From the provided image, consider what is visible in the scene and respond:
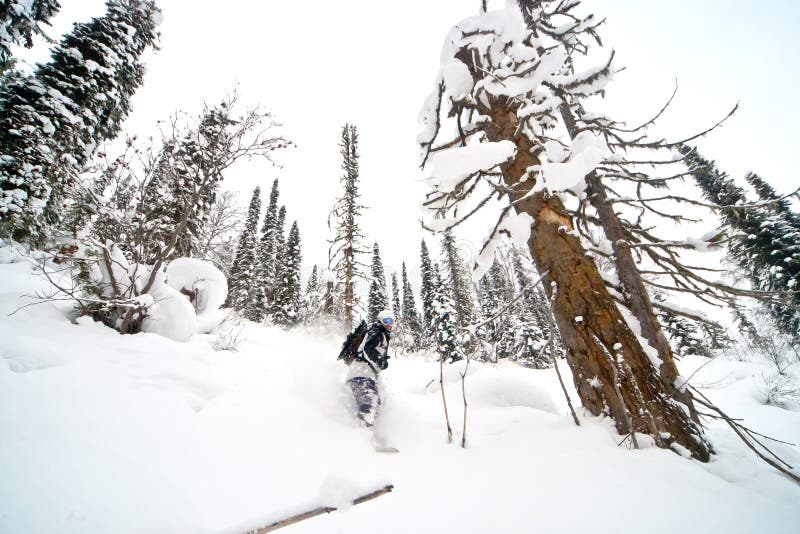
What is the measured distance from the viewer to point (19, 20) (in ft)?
26.2

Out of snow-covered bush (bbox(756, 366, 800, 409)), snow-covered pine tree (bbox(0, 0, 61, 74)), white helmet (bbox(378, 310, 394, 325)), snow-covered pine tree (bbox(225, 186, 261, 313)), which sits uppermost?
snow-covered pine tree (bbox(225, 186, 261, 313))

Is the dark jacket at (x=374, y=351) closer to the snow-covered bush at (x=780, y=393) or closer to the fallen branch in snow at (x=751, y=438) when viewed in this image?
the fallen branch in snow at (x=751, y=438)

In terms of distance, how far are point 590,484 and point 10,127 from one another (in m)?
14.5

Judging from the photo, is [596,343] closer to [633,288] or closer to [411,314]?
[633,288]

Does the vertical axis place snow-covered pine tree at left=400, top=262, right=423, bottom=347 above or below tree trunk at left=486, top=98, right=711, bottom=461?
above

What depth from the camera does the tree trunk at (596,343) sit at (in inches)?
85.8

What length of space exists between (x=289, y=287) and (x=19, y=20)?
20.8 metres

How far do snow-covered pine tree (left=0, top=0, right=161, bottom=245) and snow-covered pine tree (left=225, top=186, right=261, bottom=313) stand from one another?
13558 mm

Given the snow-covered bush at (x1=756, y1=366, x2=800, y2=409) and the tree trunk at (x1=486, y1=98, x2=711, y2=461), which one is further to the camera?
the snow-covered bush at (x1=756, y1=366, x2=800, y2=409)

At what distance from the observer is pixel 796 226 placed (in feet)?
49.2

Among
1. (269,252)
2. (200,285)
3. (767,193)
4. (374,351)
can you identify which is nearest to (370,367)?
(374,351)

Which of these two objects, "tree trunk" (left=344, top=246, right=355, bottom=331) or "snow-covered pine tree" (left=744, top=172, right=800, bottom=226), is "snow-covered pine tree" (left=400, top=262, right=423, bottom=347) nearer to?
"tree trunk" (left=344, top=246, right=355, bottom=331)

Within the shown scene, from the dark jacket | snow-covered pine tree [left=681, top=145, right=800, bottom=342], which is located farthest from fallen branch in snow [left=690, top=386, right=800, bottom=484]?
snow-covered pine tree [left=681, top=145, right=800, bottom=342]

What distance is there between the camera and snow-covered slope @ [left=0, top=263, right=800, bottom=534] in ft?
5.25
